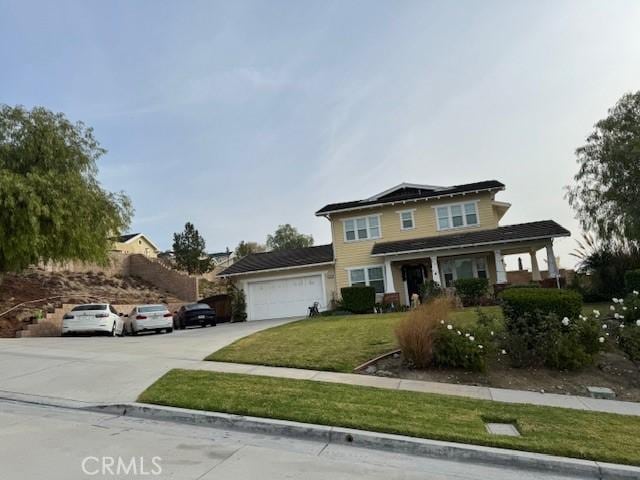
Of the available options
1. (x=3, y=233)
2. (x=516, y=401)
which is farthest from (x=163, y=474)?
(x=3, y=233)

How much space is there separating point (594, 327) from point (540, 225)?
1543cm

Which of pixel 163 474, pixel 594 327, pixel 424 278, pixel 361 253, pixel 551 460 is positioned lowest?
pixel 551 460

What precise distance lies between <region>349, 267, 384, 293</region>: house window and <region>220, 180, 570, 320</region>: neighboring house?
0.18ft

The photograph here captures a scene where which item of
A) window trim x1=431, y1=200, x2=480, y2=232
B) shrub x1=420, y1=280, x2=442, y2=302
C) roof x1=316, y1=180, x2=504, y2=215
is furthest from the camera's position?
window trim x1=431, y1=200, x2=480, y2=232

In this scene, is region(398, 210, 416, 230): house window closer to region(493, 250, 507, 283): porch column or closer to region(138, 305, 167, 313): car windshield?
region(493, 250, 507, 283): porch column

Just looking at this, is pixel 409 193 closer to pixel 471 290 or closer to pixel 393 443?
pixel 471 290

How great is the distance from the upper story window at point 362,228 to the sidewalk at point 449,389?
17376 millimetres

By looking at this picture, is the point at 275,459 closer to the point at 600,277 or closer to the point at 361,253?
the point at 600,277

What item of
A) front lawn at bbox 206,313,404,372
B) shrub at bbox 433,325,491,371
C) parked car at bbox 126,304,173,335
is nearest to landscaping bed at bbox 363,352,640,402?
shrub at bbox 433,325,491,371

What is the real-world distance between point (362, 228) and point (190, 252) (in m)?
22.1

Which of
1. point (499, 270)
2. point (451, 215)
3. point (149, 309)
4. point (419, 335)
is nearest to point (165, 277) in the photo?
point (149, 309)

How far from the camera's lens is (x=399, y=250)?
24.6 metres

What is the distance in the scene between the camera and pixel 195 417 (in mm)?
6695

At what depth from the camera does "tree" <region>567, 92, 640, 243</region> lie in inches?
874
